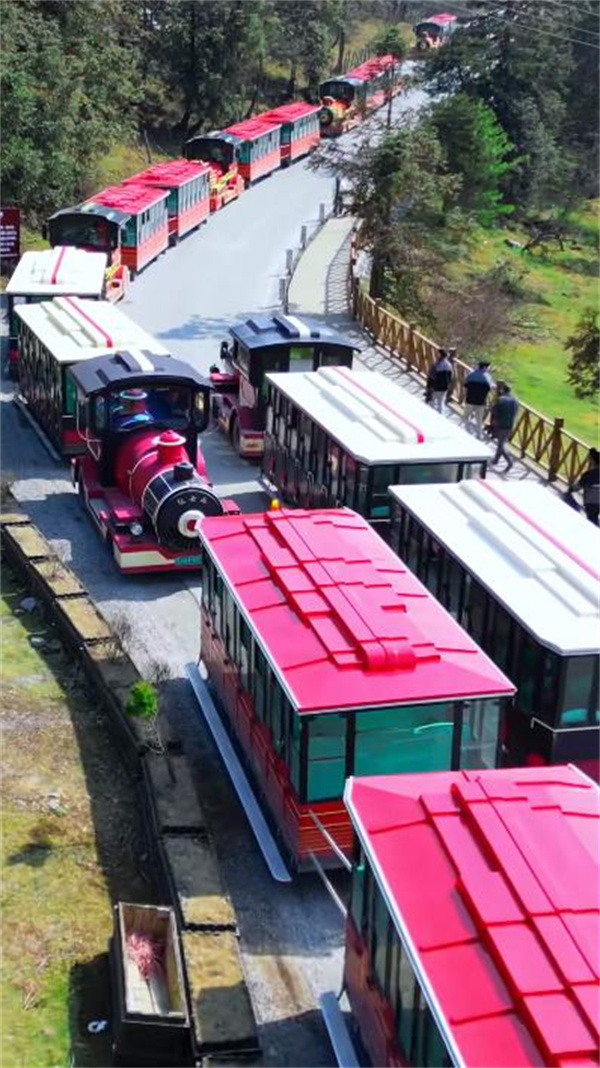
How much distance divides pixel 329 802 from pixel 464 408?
14.1 m

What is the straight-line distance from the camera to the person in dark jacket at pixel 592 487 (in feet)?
63.1

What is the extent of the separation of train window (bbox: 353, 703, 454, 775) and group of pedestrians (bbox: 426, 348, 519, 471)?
1060 cm

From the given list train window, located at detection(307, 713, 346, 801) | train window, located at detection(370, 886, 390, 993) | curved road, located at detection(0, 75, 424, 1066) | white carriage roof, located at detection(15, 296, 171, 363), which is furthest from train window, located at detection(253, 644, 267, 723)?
white carriage roof, located at detection(15, 296, 171, 363)

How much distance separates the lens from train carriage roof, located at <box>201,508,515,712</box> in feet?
37.6

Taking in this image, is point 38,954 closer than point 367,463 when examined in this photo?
Yes

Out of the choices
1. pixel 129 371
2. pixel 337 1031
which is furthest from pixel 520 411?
pixel 337 1031

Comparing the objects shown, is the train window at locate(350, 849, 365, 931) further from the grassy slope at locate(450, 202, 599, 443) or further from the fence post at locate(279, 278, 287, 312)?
the fence post at locate(279, 278, 287, 312)

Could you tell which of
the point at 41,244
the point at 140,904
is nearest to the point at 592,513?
the point at 140,904

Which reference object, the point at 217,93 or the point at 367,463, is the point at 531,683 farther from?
the point at 217,93

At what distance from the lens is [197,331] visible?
33344 millimetres

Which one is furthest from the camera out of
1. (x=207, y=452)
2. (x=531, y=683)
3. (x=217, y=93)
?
(x=217, y=93)

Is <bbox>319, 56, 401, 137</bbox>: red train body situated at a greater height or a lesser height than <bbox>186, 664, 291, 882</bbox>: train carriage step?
greater

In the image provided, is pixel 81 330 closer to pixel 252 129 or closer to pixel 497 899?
pixel 497 899

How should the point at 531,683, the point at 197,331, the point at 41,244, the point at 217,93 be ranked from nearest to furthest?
the point at 531,683
the point at 197,331
the point at 41,244
the point at 217,93
